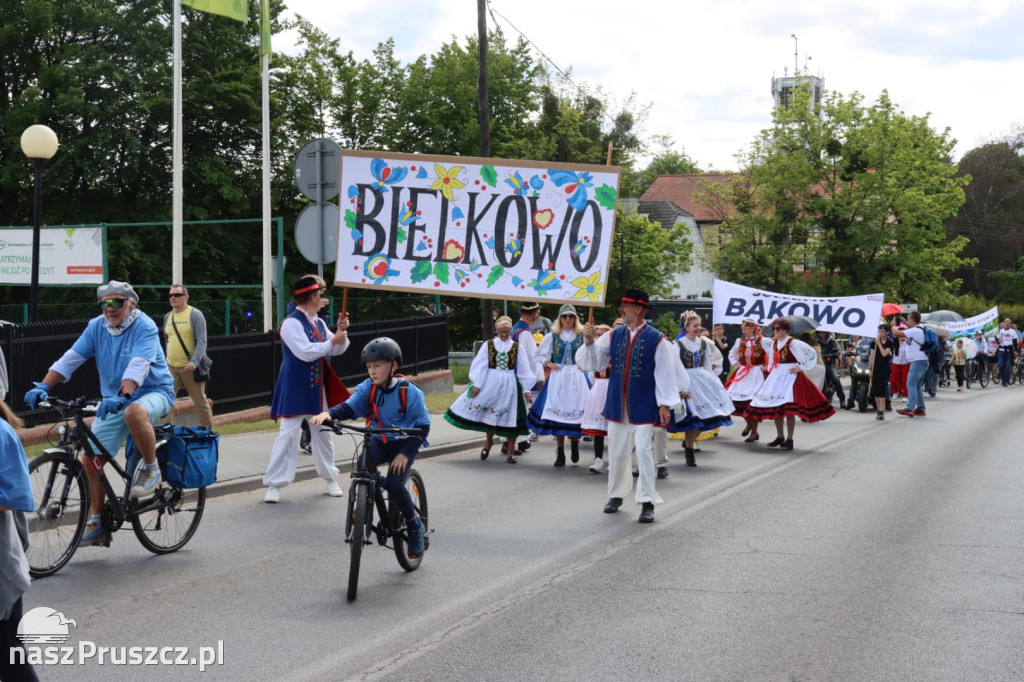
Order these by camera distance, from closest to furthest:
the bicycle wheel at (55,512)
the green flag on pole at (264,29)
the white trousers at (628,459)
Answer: the bicycle wheel at (55,512) < the white trousers at (628,459) < the green flag on pole at (264,29)

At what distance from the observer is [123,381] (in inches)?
289

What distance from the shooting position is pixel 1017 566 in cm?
782

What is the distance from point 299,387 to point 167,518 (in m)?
2.47

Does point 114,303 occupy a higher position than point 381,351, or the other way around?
point 114,303

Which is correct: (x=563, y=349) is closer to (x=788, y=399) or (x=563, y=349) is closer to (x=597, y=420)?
(x=597, y=420)

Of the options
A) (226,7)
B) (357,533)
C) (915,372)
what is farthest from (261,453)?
(915,372)

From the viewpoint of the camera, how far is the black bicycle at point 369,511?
21.4ft

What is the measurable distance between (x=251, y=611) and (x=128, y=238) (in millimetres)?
26929

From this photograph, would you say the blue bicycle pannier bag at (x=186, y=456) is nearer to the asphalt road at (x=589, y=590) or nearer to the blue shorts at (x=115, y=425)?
the blue shorts at (x=115, y=425)

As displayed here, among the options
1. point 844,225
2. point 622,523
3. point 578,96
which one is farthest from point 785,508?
point 578,96

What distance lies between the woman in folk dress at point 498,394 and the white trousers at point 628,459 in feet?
12.5

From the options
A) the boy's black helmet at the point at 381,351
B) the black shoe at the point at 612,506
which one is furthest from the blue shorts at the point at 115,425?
the black shoe at the point at 612,506

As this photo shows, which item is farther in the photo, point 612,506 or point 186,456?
point 612,506

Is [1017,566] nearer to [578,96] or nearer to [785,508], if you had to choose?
[785,508]
